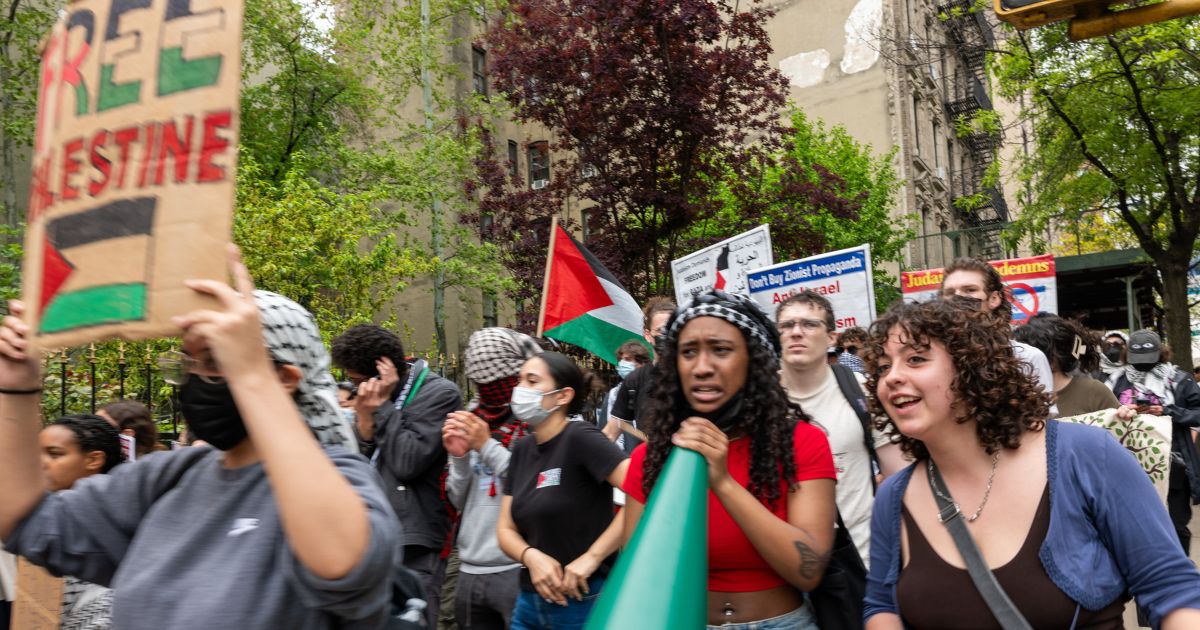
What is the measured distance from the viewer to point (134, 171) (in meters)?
1.87

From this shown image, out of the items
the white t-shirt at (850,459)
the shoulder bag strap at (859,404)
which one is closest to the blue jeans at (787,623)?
the white t-shirt at (850,459)

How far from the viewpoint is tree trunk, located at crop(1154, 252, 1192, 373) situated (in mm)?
15938

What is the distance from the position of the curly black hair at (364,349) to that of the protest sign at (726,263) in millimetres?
3585

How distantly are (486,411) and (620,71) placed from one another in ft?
29.2

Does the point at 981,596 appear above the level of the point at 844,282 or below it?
below

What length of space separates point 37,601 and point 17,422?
2004 mm

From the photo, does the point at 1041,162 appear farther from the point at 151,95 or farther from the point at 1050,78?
the point at 151,95

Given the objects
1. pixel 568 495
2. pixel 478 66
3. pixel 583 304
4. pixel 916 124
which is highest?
pixel 478 66

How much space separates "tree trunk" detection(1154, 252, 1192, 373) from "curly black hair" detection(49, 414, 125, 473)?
16352 millimetres

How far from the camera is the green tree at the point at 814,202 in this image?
52.7 feet

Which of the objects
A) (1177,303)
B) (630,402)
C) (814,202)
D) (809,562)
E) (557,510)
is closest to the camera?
(809,562)

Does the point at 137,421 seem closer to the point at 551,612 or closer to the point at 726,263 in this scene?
the point at 551,612

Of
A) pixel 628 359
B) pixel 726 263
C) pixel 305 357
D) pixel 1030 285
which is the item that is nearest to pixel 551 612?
pixel 305 357

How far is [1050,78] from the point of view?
15719mm
